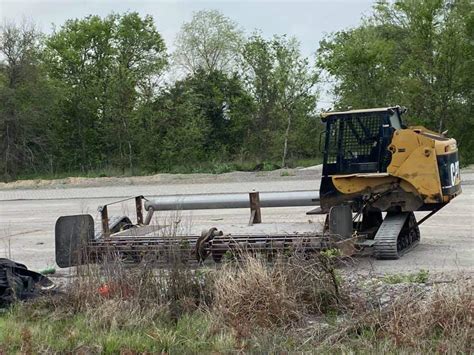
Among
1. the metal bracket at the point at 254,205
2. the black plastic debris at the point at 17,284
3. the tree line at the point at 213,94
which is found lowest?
the black plastic debris at the point at 17,284

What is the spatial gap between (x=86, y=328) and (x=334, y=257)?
258 centimetres

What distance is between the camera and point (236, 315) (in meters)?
6.98

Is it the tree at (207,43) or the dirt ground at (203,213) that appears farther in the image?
the tree at (207,43)

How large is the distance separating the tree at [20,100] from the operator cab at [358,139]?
90.4ft

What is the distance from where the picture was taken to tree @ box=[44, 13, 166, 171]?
38.4 metres

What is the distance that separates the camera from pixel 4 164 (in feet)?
124

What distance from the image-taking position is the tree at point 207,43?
49.5 m

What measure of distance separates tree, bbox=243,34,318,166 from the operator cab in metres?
24.5

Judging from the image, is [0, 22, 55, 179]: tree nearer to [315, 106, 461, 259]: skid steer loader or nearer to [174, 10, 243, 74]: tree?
[174, 10, 243, 74]: tree

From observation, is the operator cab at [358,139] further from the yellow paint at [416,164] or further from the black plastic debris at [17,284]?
the black plastic debris at [17,284]

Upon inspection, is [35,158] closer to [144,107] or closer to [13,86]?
[13,86]

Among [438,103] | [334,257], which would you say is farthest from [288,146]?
[334,257]

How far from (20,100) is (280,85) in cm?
1309

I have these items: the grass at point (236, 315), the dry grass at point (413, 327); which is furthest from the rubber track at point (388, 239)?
the dry grass at point (413, 327)
